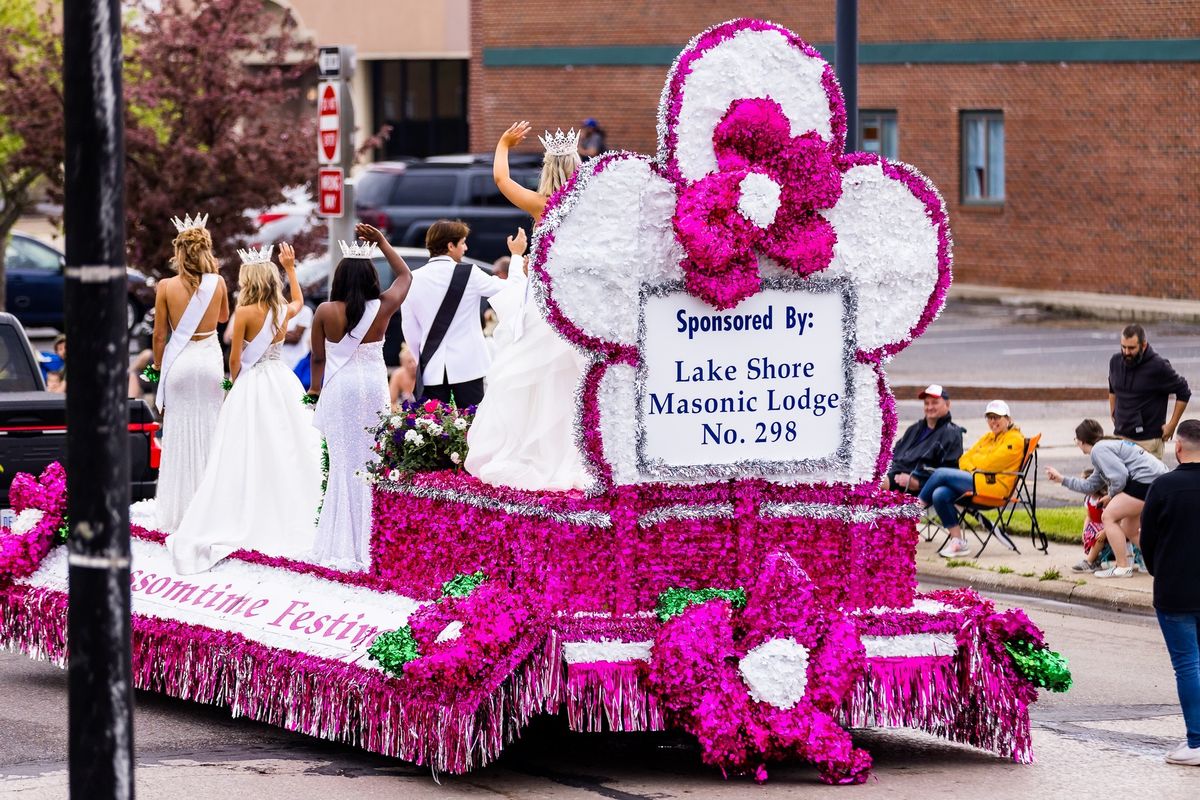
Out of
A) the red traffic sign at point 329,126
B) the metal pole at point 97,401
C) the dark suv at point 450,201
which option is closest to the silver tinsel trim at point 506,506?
the metal pole at point 97,401

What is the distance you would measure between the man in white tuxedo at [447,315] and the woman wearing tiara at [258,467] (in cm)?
120

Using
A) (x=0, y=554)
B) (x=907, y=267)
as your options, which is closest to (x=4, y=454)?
(x=0, y=554)

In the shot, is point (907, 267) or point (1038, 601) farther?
point (1038, 601)

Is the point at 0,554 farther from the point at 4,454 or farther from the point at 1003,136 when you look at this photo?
the point at 1003,136

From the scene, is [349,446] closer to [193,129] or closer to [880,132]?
[193,129]

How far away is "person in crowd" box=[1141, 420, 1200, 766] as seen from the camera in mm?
8539

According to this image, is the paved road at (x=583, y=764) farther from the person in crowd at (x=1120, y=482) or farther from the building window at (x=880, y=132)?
the building window at (x=880, y=132)

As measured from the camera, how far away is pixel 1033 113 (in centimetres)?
3278

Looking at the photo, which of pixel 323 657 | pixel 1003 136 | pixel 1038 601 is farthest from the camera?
pixel 1003 136

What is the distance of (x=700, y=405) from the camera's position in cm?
852

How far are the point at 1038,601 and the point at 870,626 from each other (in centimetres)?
482

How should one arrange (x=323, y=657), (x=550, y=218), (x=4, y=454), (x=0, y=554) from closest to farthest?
(x=550, y=218) → (x=323, y=657) → (x=0, y=554) → (x=4, y=454)

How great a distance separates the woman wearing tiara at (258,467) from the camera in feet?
33.8

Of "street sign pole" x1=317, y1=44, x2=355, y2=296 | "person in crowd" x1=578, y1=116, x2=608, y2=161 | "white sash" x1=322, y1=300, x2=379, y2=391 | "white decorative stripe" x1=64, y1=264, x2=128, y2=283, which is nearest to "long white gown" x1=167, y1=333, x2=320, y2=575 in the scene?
"white sash" x1=322, y1=300, x2=379, y2=391
